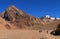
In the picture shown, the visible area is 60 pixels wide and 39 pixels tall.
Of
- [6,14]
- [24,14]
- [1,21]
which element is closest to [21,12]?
[24,14]

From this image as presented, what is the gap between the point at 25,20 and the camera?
12950cm

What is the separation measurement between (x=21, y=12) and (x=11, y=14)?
8583mm

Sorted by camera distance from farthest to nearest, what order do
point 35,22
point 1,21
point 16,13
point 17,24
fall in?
point 35,22 < point 16,13 < point 17,24 < point 1,21

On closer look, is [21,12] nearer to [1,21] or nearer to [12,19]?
[12,19]

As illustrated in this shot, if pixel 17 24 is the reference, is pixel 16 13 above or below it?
above

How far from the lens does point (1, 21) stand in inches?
4035

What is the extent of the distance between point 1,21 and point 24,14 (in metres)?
29.8

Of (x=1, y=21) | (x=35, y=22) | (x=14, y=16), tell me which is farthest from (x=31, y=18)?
(x=1, y=21)

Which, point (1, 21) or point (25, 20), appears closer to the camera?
point (1, 21)

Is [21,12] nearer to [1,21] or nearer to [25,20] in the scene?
[25,20]

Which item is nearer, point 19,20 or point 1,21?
point 1,21

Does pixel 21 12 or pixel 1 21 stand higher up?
pixel 21 12

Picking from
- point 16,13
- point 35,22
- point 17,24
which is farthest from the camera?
point 35,22

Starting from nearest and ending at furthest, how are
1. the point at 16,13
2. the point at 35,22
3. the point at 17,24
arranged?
the point at 17,24
the point at 16,13
the point at 35,22
